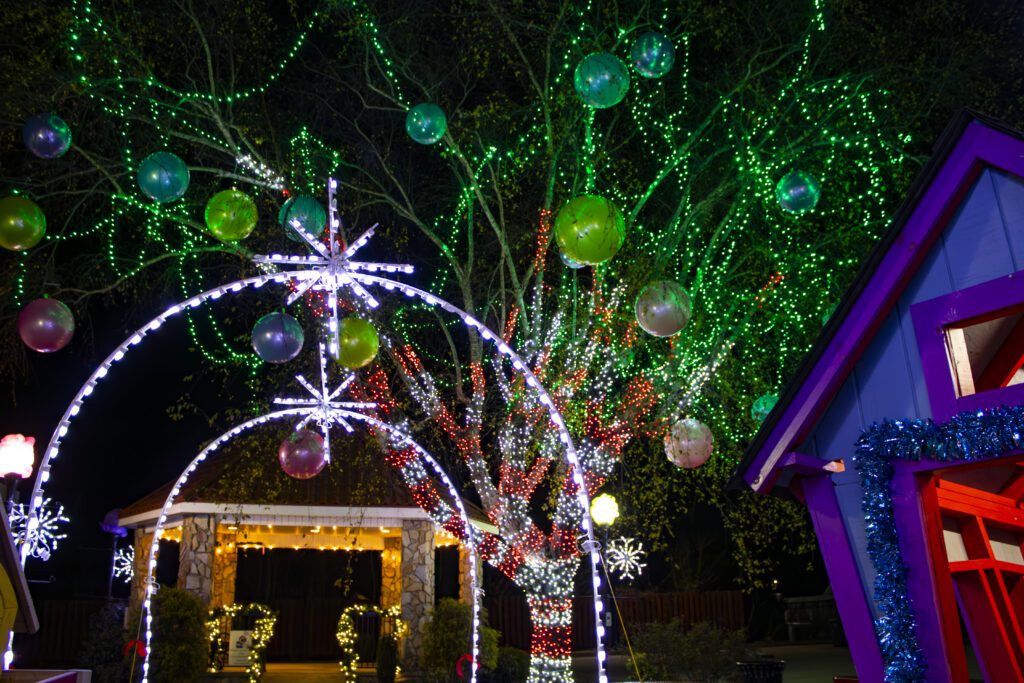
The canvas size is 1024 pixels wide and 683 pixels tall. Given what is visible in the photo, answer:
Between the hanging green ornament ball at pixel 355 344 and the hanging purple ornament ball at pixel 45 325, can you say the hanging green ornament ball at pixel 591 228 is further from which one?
the hanging purple ornament ball at pixel 45 325

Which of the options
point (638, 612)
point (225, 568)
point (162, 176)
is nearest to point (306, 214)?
point (162, 176)

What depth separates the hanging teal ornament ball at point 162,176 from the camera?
959cm

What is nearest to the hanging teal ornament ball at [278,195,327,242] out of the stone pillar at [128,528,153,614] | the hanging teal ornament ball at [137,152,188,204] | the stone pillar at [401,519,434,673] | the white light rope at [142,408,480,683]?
the hanging teal ornament ball at [137,152,188,204]

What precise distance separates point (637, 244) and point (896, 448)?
29.3 feet

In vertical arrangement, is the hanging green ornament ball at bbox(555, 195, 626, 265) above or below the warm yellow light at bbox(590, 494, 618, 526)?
above

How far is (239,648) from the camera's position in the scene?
1694 centimetres

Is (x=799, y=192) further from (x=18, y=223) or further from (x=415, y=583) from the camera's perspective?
(x=415, y=583)

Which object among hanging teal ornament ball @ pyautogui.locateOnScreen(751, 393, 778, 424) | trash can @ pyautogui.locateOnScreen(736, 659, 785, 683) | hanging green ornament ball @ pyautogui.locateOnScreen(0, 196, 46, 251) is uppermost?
hanging green ornament ball @ pyautogui.locateOnScreen(0, 196, 46, 251)

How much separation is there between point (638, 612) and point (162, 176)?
67.2 feet

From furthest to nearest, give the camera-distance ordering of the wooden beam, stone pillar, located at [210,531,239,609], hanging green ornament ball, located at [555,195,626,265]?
stone pillar, located at [210,531,239,609] < hanging green ornament ball, located at [555,195,626,265] < the wooden beam

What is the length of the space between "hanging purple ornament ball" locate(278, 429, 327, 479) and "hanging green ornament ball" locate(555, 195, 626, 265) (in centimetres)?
512

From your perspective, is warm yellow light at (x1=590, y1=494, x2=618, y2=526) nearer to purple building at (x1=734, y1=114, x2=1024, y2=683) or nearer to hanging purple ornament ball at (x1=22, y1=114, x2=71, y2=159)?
purple building at (x1=734, y1=114, x2=1024, y2=683)

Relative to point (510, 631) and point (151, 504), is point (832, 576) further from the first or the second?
point (510, 631)

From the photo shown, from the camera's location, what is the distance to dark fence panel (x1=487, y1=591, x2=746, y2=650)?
2441cm
